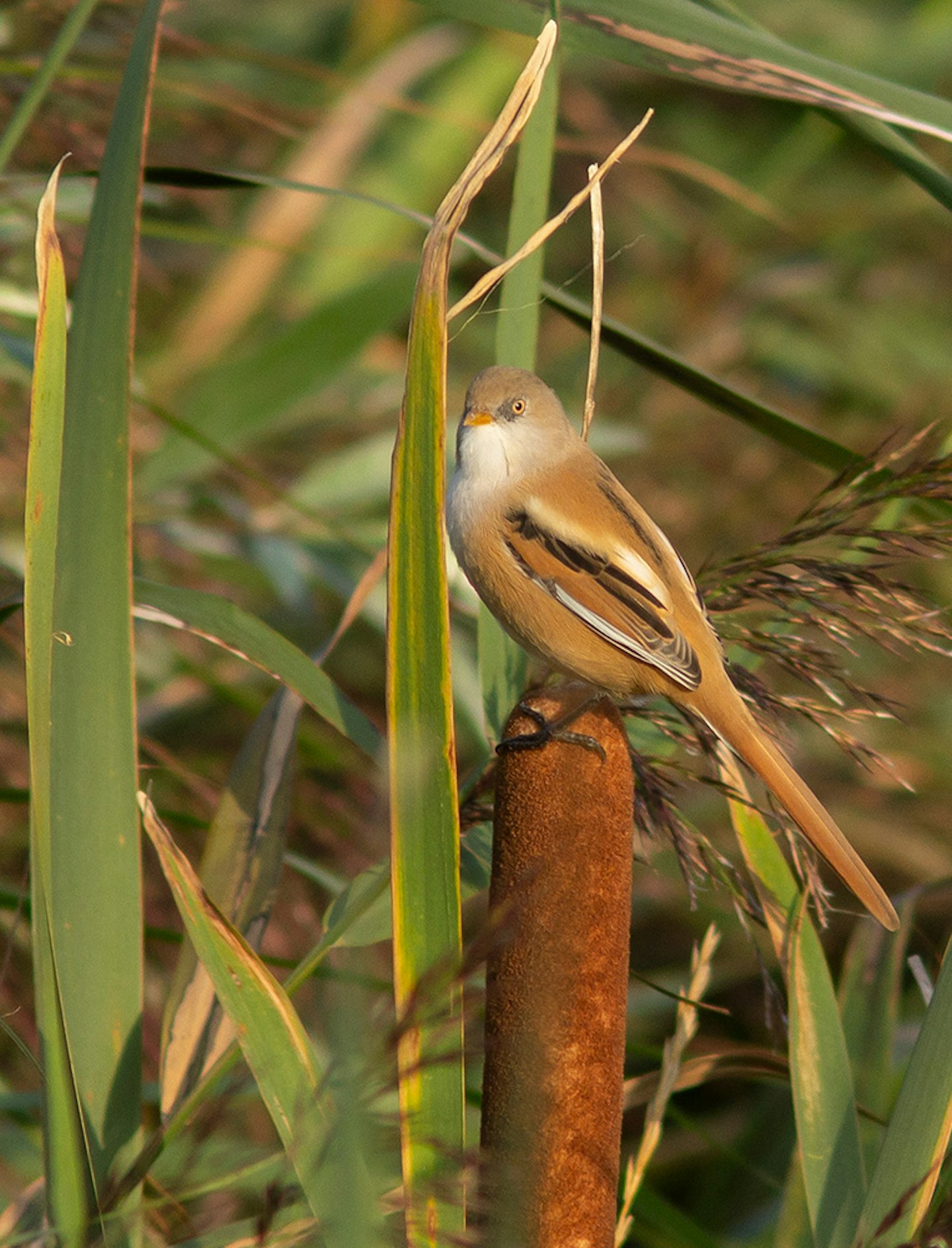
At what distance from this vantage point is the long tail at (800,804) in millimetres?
1695

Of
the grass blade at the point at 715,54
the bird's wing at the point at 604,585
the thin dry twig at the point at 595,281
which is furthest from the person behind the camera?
the bird's wing at the point at 604,585

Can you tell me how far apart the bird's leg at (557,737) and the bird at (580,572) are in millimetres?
495

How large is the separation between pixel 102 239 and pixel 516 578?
1.02 meters

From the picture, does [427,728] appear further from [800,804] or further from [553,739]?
[800,804]

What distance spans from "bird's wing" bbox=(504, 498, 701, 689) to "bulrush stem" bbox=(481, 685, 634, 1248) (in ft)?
2.60

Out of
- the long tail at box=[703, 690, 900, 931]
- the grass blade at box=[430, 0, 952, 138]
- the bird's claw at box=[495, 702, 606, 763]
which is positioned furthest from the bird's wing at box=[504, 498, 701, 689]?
the grass blade at box=[430, 0, 952, 138]

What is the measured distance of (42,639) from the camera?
1.40 metres

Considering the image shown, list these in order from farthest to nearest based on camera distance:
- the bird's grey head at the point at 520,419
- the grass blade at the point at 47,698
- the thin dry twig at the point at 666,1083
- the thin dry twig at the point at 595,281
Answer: the bird's grey head at the point at 520,419
the thin dry twig at the point at 595,281
the thin dry twig at the point at 666,1083
the grass blade at the point at 47,698

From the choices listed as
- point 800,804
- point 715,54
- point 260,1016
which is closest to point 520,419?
point 715,54

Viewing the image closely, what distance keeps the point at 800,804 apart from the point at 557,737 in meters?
0.61

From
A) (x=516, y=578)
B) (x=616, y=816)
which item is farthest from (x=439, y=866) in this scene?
(x=516, y=578)

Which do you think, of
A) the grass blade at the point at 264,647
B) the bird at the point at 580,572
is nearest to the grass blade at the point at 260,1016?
the grass blade at the point at 264,647

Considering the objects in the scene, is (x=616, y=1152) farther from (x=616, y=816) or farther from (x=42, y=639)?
(x=42, y=639)

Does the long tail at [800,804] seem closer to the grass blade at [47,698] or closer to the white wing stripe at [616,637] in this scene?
the white wing stripe at [616,637]
